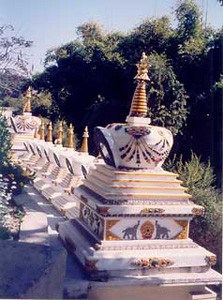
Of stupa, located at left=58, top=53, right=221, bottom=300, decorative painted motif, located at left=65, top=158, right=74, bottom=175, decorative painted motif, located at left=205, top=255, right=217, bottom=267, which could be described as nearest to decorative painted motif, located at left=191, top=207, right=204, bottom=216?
stupa, located at left=58, top=53, right=221, bottom=300

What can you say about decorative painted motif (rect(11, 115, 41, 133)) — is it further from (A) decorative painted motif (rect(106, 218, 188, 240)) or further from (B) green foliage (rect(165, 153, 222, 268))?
(A) decorative painted motif (rect(106, 218, 188, 240))

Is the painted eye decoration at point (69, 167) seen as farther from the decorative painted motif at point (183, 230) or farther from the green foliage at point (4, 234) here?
the decorative painted motif at point (183, 230)

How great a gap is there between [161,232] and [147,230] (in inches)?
7.1

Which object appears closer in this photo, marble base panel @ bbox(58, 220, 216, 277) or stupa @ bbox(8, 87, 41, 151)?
marble base panel @ bbox(58, 220, 216, 277)

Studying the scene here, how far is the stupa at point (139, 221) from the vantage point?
4492mm

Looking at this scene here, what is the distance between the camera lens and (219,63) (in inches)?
628

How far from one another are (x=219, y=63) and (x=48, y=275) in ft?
46.8

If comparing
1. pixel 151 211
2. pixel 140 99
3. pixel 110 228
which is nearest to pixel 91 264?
pixel 110 228

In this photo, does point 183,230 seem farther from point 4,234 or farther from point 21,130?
point 21,130

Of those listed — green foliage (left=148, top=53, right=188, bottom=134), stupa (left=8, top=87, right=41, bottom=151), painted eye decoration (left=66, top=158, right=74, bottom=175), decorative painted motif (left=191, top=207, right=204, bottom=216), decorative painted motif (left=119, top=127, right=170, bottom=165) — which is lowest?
decorative painted motif (left=191, top=207, right=204, bottom=216)

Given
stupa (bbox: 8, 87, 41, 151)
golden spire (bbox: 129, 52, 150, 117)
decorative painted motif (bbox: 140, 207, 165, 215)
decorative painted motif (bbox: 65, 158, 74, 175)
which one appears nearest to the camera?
decorative painted motif (bbox: 140, 207, 165, 215)

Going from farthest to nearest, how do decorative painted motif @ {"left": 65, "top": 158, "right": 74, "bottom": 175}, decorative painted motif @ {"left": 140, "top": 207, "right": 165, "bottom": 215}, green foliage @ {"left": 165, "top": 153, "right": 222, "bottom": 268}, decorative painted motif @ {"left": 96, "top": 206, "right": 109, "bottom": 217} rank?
decorative painted motif @ {"left": 65, "top": 158, "right": 74, "bottom": 175} < green foliage @ {"left": 165, "top": 153, "right": 222, "bottom": 268} < decorative painted motif @ {"left": 140, "top": 207, "right": 165, "bottom": 215} < decorative painted motif @ {"left": 96, "top": 206, "right": 109, "bottom": 217}

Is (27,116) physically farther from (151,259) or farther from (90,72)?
(151,259)

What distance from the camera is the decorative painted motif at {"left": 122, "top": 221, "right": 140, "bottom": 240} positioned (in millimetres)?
4617
